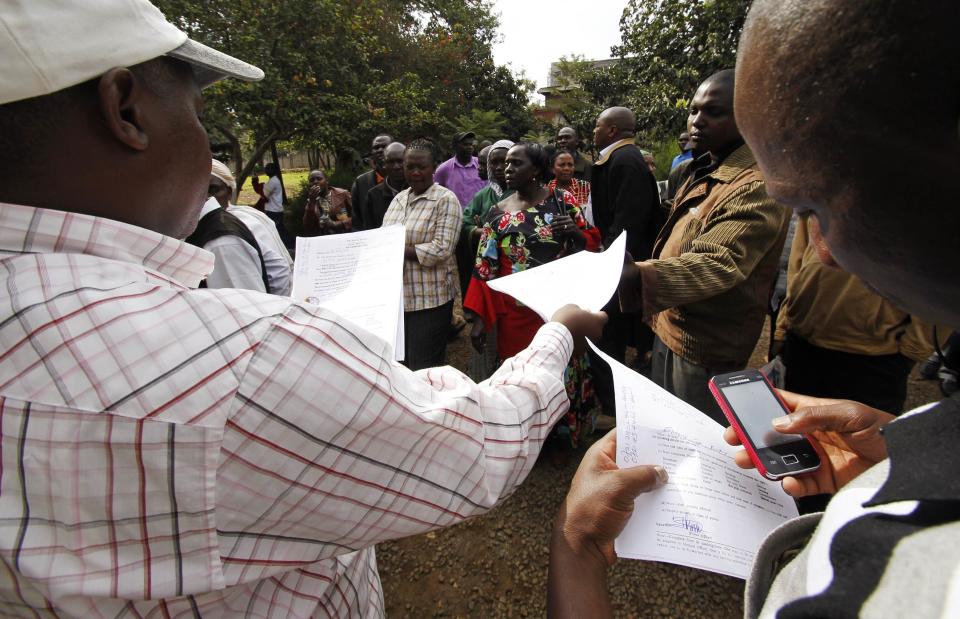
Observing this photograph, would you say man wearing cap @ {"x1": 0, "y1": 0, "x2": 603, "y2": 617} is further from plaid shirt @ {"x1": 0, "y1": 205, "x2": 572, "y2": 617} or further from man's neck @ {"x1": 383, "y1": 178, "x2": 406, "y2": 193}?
man's neck @ {"x1": 383, "y1": 178, "x2": 406, "y2": 193}

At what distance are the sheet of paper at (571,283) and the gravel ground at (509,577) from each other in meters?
1.59

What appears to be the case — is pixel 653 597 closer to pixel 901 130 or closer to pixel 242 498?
pixel 242 498

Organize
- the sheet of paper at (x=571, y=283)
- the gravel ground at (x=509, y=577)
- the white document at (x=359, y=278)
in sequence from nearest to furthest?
the sheet of paper at (x=571, y=283), the white document at (x=359, y=278), the gravel ground at (x=509, y=577)

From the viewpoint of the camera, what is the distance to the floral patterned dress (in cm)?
297

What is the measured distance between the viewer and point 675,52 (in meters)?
12.6

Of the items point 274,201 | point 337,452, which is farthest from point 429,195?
point 274,201

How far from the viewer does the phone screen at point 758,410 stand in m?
1.10

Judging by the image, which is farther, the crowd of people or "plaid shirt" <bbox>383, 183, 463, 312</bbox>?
"plaid shirt" <bbox>383, 183, 463, 312</bbox>

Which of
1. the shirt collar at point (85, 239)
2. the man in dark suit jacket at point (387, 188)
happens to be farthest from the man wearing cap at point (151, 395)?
the man in dark suit jacket at point (387, 188)

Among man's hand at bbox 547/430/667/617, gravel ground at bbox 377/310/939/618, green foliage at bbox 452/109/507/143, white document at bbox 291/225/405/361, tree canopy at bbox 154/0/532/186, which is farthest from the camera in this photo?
green foliage at bbox 452/109/507/143

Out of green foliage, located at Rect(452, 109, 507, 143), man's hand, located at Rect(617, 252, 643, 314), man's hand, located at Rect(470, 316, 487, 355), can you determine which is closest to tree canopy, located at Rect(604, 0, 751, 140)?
green foliage, located at Rect(452, 109, 507, 143)

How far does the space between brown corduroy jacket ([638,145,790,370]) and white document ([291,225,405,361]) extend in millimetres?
961

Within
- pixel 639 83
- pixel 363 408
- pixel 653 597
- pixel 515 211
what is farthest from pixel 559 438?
A: pixel 639 83

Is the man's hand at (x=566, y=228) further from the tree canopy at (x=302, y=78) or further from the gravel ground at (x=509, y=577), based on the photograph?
the tree canopy at (x=302, y=78)
